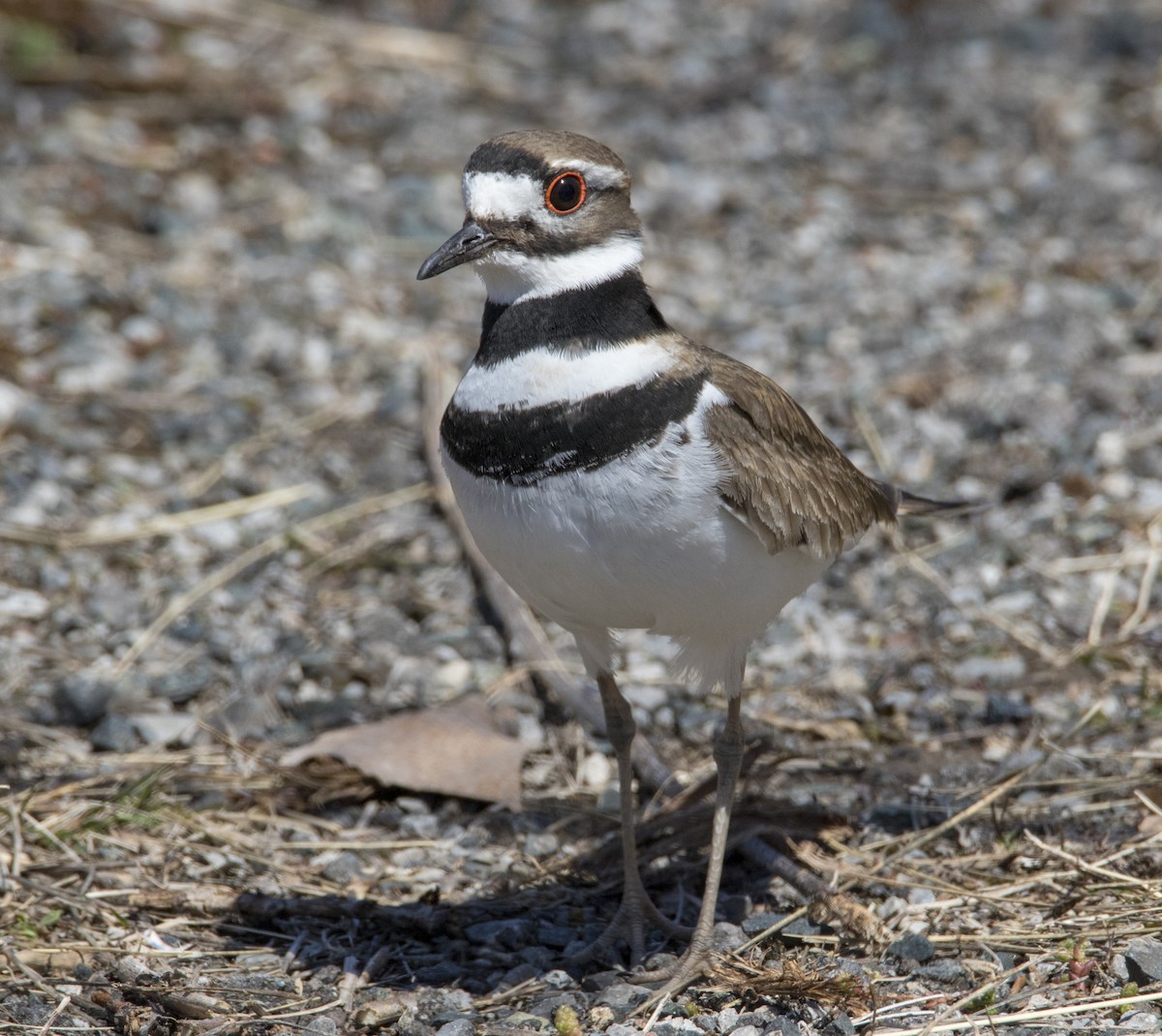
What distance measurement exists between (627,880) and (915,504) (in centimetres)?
157

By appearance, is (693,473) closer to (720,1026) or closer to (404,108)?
(720,1026)

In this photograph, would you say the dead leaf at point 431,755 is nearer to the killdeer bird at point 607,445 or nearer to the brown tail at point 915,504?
the killdeer bird at point 607,445

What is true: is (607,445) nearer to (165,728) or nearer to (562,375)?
(562,375)

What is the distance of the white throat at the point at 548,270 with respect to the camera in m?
3.96

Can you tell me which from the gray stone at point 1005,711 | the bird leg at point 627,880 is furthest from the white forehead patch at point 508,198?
the gray stone at point 1005,711

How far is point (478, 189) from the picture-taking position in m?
3.99

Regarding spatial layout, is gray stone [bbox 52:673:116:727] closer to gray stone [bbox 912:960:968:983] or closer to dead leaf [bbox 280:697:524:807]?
dead leaf [bbox 280:697:524:807]

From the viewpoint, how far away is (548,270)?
396 centimetres

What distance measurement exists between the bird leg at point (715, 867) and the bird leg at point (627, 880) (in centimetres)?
13

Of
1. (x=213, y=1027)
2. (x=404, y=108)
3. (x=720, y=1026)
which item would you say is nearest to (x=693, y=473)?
(x=720, y=1026)

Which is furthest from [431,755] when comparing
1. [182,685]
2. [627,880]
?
[182,685]

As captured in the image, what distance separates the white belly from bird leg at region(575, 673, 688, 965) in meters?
0.53

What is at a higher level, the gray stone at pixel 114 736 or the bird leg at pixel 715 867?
the bird leg at pixel 715 867

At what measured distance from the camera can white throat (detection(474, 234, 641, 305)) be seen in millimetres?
3963
